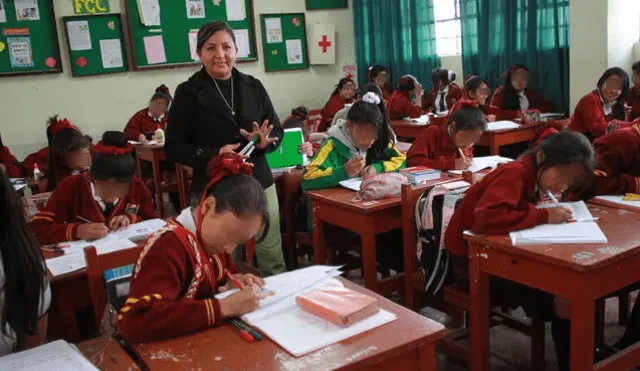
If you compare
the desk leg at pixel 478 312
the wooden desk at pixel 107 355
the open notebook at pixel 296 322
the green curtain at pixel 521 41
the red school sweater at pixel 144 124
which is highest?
the green curtain at pixel 521 41

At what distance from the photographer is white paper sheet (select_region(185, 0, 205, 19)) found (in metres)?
6.82

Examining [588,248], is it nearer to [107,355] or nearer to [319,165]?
[107,355]

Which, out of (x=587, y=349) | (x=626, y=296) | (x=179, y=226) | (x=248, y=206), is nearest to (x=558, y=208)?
(x=587, y=349)

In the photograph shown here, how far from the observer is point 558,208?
6.78 feet

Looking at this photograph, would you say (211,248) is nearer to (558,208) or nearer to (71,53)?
(558,208)

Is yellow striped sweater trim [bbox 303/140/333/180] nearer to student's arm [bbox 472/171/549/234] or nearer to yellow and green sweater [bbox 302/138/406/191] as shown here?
yellow and green sweater [bbox 302/138/406/191]

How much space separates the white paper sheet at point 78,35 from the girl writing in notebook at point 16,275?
5637mm

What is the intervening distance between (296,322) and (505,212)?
0.94 meters

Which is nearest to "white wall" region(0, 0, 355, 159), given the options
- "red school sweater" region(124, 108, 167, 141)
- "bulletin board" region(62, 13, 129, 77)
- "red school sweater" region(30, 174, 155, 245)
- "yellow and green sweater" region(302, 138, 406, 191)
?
"bulletin board" region(62, 13, 129, 77)

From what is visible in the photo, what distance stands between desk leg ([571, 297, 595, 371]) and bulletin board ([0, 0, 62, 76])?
233 inches

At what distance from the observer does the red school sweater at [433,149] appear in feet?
11.1

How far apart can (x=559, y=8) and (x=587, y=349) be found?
4431mm

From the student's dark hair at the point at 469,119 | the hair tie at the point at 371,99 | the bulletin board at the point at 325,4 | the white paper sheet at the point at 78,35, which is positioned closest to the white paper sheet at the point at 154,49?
the white paper sheet at the point at 78,35

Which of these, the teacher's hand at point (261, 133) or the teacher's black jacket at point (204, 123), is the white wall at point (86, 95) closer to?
the teacher's black jacket at point (204, 123)
